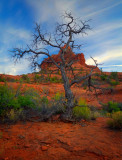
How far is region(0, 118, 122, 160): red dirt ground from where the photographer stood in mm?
3168

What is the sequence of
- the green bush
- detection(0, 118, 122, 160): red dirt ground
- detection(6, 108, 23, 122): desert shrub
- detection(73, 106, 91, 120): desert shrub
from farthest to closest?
the green bush < detection(73, 106, 91, 120): desert shrub < detection(6, 108, 23, 122): desert shrub < detection(0, 118, 122, 160): red dirt ground

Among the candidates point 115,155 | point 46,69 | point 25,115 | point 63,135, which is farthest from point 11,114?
point 115,155

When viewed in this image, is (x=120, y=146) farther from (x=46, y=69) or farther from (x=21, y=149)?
(x=46, y=69)

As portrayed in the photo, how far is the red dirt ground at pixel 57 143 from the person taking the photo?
3.17m

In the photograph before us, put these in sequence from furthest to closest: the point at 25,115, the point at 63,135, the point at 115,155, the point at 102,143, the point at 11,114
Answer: the point at 25,115, the point at 11,114, the point at 63,135, the point at 102,143, the point at 115,155

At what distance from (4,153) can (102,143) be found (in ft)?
9.27

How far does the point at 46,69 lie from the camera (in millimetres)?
7078

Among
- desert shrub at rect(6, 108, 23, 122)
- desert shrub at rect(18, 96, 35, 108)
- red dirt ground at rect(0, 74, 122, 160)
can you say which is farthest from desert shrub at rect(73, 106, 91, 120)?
desert shrub at rect(6, 108, 23, 122)

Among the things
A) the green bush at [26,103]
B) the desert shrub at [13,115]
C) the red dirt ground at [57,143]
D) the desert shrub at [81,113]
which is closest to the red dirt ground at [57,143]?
the red dirt ground at [57,143]

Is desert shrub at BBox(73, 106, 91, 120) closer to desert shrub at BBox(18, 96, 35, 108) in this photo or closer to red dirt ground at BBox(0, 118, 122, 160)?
red dirt ground at BBox(0, 118, 122, 160)

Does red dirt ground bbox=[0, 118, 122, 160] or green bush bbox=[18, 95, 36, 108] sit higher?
green bush bbox=[18, 95, 36, 108]

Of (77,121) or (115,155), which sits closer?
(115,155)

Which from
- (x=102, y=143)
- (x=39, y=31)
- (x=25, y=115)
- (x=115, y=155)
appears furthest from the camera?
(x=39, y=31)

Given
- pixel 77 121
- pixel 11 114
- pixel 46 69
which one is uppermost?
pixel 46 69
